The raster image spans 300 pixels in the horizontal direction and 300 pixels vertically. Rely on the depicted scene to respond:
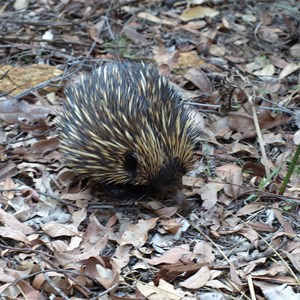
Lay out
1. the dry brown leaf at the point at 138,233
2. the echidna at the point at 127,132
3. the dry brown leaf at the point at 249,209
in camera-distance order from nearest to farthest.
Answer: the dry brown leaf at the point at 138,233
the echidna at the point at 127,132
the dry brown leaf at the point at 249,209

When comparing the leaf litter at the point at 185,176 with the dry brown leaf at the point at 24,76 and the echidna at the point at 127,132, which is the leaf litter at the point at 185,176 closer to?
the dry brown leaf at the point at 24,76

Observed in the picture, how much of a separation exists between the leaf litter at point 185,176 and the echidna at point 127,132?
0.22m

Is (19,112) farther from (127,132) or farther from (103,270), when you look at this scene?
(103,270)

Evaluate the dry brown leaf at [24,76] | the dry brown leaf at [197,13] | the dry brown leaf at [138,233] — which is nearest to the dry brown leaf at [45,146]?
the dry brown leaf at [24,76]

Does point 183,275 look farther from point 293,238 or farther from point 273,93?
point 273,93

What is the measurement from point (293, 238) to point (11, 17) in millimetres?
4107

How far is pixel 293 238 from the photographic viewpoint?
156 inches

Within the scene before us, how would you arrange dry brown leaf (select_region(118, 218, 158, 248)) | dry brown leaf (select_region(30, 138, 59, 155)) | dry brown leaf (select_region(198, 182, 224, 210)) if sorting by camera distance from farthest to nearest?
dry brown leaf (select_region(30, 138, 59, 155)) < dry brown leaf (select_region(198, 182, 224, 210)) < dry brown leaf (select_region(118, 218, 158, 248))

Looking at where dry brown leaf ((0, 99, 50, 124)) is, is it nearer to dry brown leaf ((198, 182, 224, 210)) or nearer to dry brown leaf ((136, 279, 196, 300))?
dry brown leaf ((198, 182, 224, 210))

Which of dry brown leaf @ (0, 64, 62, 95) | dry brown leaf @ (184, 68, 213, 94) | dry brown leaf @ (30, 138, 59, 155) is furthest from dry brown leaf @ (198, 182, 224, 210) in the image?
dry brown leaf @ (0, 64, 62, 95)

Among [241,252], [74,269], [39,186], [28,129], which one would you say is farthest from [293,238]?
[28,129]

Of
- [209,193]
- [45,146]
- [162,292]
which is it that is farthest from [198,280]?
[45,146]

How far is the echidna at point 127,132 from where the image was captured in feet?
13.5

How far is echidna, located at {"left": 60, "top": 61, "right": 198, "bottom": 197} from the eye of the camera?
4129mm
